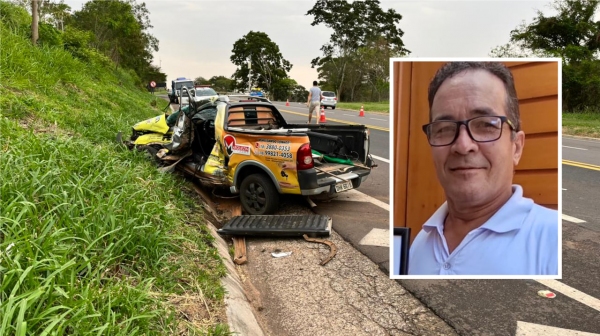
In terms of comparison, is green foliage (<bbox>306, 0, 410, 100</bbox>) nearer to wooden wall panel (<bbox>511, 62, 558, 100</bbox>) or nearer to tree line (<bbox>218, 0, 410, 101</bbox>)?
tree line (<bbox>218, 0, 410, 101</bbox>)

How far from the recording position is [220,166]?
240 inches

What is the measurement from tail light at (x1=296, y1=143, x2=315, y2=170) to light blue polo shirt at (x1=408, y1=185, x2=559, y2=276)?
3.34 m

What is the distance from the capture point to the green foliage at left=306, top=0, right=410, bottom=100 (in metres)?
25.3

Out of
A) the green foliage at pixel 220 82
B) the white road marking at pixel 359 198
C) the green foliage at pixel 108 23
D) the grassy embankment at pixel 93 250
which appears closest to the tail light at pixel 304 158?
the grassy embankment at pixel 93 250

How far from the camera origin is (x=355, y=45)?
38.3 meters

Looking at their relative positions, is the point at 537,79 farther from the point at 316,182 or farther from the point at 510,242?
the point at 316,182

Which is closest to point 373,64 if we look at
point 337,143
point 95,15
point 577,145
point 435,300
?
point 95,15

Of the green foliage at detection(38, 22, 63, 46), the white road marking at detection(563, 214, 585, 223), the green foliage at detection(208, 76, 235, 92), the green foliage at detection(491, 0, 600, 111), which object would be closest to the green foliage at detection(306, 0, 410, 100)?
the green foliage at detection(491, 0, 600, 111)

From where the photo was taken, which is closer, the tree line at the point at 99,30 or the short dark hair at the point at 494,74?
the short dark hair at the point at 494,74

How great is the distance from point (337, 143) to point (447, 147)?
187 inches

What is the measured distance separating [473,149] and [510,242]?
423mm

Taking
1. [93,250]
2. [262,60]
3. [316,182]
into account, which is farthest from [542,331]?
[262,60]

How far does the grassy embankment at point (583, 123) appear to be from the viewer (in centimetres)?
1472

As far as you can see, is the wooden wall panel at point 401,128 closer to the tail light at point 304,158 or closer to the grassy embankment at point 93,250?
the grassy embankment at point 93,250
